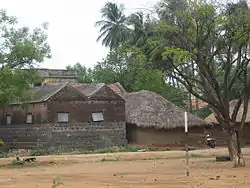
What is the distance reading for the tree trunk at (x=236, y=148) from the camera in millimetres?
21703

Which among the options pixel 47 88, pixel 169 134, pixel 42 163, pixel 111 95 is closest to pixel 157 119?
pixel 169 134

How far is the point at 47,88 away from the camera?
42.0 m

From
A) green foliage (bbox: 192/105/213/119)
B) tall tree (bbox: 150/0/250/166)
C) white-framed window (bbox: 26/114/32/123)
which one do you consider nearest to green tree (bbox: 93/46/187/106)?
green foliage (bbox: 192/105/213/119)

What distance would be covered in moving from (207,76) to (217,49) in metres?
1.41

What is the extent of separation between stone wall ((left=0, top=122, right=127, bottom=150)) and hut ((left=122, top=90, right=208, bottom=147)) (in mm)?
1949

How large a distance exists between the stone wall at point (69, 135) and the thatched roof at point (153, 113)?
2120mm

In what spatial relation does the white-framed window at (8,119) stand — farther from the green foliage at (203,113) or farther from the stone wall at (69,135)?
the green foliage at (203,113)

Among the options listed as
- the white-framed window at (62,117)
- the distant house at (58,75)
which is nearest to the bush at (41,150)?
the white-framed window at (62,117)

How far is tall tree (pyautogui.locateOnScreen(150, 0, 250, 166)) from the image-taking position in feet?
68.3

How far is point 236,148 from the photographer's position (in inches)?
866

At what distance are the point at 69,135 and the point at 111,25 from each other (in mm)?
26541

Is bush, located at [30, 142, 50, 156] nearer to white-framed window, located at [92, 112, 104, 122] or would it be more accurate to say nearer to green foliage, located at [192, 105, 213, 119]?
white-framed window, located at [92, 112, 104, 122]

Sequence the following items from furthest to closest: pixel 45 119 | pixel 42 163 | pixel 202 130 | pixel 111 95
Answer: pixel 202 130
pixel 111 95
pixel 45 119
pixel 42 163

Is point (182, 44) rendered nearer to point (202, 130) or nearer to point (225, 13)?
point (225, 13)
